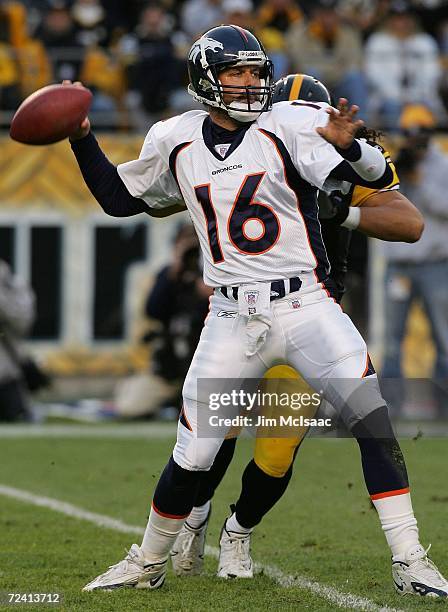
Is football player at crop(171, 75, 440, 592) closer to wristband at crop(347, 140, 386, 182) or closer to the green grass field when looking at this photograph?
the green grass field

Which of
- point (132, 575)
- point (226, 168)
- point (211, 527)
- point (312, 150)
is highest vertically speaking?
point (312, 150)

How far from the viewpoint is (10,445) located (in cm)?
898

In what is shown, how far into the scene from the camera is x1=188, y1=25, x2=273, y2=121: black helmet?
4.67 metres

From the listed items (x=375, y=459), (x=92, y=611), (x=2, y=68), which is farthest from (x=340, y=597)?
(x=2, y=68)

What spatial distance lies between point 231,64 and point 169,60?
806cm

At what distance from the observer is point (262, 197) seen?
4.58 meters

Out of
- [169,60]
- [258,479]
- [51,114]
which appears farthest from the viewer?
[169,60]

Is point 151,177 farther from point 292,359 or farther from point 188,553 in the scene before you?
point 188,553

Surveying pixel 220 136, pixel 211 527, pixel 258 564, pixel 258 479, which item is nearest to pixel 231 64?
pixel 220 136

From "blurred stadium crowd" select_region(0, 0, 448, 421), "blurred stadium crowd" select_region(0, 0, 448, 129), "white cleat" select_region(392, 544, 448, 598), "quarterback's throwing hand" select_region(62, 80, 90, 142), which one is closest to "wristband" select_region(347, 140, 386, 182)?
"quarterback's throwing hand" select_region(62, 80, 90, 142)

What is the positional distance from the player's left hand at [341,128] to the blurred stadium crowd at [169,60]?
8098mm

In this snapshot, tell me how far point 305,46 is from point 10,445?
225 inches

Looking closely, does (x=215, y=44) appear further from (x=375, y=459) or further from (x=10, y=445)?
(x=10, y=445)

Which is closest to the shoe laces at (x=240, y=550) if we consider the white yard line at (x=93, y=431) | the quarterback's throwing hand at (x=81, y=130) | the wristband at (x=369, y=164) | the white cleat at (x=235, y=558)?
the white cleat at (x=235, y=558)
